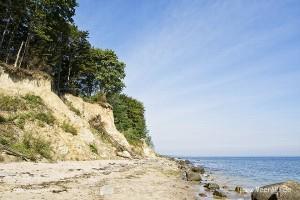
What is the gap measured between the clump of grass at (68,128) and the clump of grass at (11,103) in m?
4.83

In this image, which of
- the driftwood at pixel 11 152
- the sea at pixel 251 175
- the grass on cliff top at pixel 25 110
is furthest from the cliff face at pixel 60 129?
the sea at pixel 251 175

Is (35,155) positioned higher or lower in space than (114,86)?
lower

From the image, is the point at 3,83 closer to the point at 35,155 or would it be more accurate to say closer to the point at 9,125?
the point at 9,125

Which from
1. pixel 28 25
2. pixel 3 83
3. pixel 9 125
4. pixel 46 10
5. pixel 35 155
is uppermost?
pixel 46 10

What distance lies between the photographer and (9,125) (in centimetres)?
3019

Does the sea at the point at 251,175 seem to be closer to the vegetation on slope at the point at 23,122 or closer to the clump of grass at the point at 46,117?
the vegetation on slope at the point at 23,122

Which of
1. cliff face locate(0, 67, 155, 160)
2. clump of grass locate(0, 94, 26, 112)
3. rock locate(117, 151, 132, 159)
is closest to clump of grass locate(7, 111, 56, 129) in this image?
cliff face locate(0, 67, 155, 160)

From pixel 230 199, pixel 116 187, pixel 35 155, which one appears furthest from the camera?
pixel 35 155

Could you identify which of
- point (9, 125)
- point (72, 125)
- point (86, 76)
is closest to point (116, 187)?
point (9, 125)

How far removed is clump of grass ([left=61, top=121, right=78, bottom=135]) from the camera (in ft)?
121

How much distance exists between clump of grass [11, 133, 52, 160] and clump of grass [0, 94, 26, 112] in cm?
399

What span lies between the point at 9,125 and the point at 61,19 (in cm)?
1947

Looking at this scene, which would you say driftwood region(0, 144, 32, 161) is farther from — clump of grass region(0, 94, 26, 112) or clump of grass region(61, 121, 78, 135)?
clump of grass region(61, 121, 78, 135)

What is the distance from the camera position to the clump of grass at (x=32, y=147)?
2791 cm
